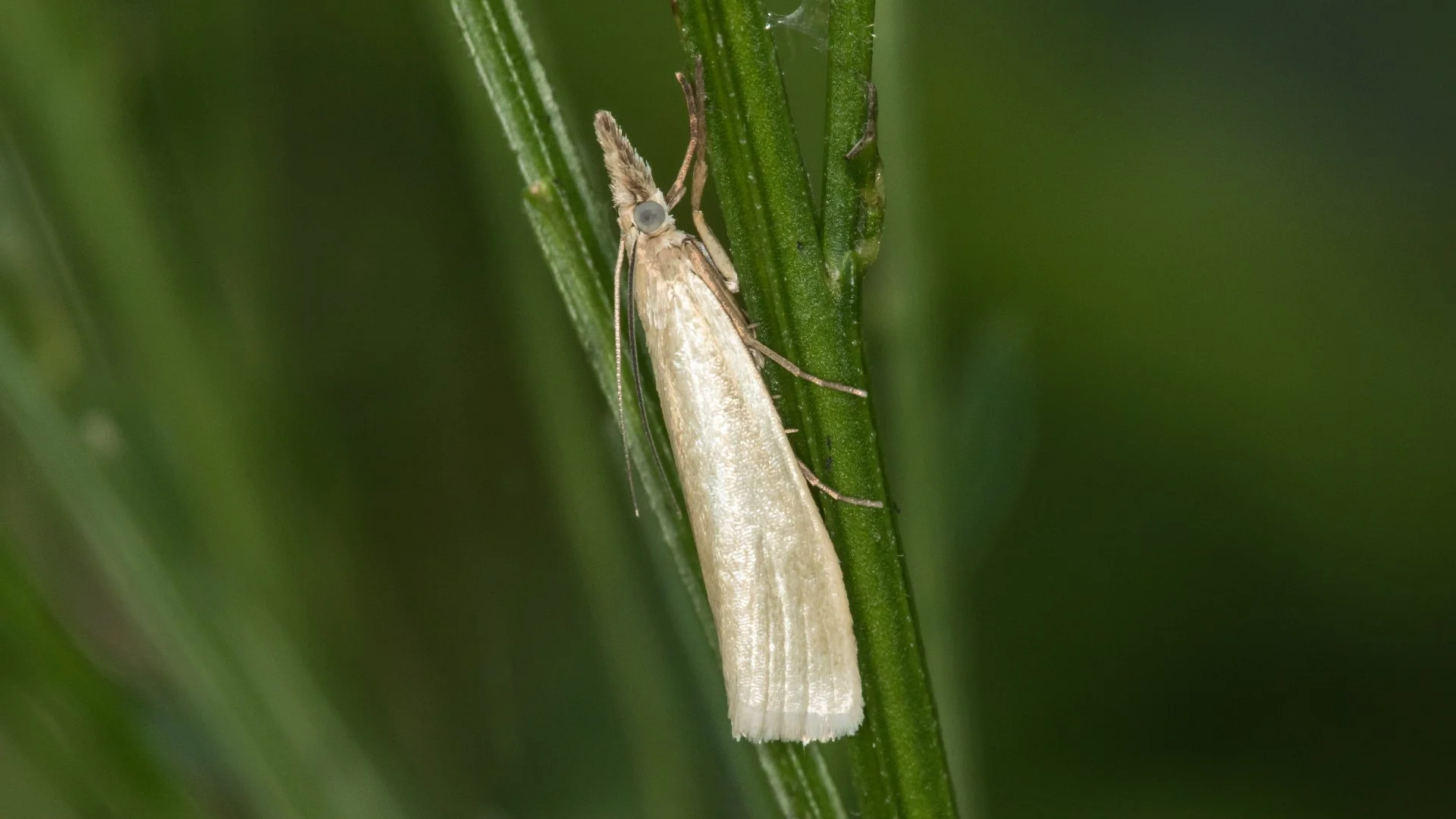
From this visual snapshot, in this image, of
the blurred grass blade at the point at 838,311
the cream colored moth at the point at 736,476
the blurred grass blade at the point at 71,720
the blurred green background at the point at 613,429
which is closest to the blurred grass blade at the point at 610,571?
the blurred green background at the point at 613,429

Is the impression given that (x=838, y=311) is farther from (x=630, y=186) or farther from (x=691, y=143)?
(x=630, y=186)

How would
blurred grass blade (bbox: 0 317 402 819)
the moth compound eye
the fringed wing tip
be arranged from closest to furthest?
the fringed wing tip
blurred grass blade (bbox: 0 317 402 819)
the moth compound eye

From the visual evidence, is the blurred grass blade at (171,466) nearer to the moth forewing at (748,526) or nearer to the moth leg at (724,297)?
the moth forewing at (748,526)

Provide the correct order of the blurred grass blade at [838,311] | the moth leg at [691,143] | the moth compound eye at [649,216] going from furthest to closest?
the moth compound eye at [649,216] < the moth leg at [691,143] < the blurred grass blade at [838,311]

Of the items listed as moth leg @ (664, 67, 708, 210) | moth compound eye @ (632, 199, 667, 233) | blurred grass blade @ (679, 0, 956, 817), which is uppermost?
moth leg @ (664, 67, 708, 210)

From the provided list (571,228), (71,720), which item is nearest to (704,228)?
(571,228)

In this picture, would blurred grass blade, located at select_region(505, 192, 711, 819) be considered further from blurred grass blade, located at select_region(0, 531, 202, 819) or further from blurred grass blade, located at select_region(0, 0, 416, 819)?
blurred grass blade, located at select_region(0, 531, 202, 819)

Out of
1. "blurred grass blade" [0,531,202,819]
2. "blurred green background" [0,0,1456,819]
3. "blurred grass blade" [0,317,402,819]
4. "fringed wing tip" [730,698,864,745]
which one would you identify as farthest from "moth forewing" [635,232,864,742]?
"blurred grass blade" [0,531,202,819]
